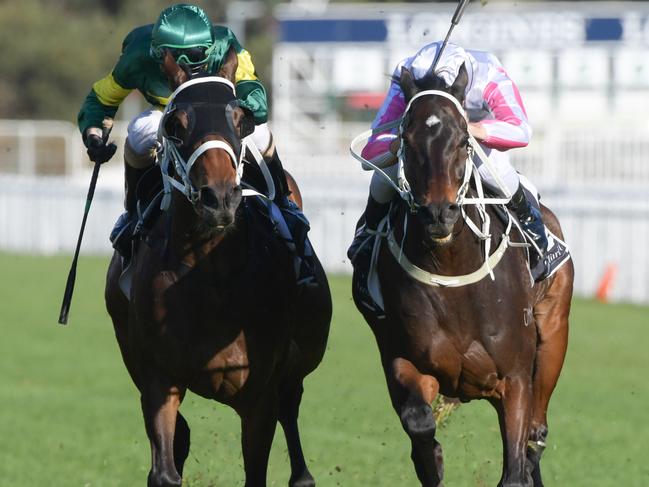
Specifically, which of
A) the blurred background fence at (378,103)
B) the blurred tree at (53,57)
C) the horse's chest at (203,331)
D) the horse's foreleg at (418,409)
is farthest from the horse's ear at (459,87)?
the blurred tree at (53,57)

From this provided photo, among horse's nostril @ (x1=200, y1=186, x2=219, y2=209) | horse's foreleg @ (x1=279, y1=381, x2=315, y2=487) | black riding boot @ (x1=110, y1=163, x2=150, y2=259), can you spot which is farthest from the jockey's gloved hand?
horse's foreleg @ (x1=279, y1=381, x2=315, y2=487)

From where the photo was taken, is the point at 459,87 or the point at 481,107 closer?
the point at 459,87

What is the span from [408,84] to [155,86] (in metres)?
1.27

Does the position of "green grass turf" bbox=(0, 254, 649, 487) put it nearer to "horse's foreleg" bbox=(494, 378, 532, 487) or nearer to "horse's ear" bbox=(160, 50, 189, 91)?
"horse's foreleg" bbox=(494, 378, 532, 487)

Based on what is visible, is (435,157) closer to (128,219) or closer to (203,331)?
(203,331)

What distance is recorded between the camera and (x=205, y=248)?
6.42 meters

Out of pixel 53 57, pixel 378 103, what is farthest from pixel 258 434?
pixel 53 57

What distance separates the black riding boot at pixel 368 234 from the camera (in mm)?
6906

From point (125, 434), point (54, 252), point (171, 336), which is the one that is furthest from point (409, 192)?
point (54, 252)

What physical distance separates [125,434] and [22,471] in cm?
170

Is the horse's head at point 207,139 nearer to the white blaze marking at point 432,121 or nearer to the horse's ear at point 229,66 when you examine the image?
the horse's ear at point 229,66

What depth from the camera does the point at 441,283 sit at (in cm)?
632

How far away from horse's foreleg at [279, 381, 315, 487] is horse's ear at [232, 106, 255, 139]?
2193mm

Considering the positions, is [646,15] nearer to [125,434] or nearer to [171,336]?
[125,434]
